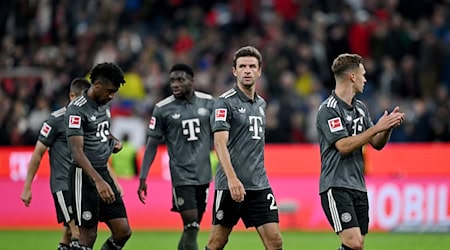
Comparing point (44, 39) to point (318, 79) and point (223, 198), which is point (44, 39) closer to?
point (318, 79)

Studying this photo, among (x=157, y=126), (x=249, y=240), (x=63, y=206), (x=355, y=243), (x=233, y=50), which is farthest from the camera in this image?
(x=233, y=50)

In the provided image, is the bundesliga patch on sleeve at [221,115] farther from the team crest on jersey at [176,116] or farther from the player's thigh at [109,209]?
the team crest on jersey at [176,116]

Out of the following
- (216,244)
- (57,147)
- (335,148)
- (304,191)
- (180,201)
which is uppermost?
(335,148)

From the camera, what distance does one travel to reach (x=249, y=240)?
18.7 meters

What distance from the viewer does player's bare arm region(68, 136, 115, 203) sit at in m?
11.4

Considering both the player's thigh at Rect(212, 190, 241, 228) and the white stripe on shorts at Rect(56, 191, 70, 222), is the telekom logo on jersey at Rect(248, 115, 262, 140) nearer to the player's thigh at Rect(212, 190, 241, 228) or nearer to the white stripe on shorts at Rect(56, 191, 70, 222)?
the player's thigh at Rect(212, 190, 241, 228)

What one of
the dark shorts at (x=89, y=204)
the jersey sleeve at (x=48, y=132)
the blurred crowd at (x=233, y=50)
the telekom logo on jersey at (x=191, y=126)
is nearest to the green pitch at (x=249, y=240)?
the telekom logo on jersey at (x=191, y=126)

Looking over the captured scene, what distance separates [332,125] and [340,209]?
33.3 inches

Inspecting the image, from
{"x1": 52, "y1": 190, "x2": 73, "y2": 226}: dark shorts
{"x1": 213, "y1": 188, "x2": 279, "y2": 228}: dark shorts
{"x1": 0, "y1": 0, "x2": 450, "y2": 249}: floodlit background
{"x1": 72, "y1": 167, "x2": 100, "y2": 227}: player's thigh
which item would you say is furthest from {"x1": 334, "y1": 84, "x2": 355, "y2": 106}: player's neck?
{"x1": 0, "y1": 0, "x2": 450, "y2": 249}: floodlit background

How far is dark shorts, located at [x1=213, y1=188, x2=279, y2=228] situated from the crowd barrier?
8649 mm

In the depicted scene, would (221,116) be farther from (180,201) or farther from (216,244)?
(180,201)

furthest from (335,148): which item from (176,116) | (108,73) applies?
(176,116)

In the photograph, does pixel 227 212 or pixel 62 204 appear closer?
pixel 227 212

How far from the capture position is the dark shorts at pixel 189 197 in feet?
45.1
